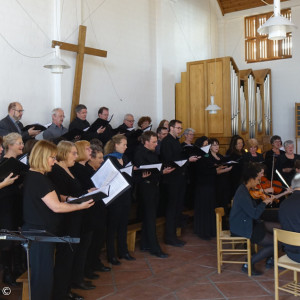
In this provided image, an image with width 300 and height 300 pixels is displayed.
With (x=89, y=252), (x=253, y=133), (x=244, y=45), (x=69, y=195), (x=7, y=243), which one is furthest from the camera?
(x=244, y=45)

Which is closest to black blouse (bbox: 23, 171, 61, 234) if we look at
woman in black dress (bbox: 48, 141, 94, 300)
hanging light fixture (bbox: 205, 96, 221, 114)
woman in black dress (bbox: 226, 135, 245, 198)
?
woman in black dress (bbox: 48, 141, 94, 300)

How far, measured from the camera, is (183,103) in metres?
9.38

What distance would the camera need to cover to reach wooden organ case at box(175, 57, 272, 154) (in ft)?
28.9

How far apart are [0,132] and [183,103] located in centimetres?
479

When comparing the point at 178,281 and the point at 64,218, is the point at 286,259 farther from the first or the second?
the point at 64,218

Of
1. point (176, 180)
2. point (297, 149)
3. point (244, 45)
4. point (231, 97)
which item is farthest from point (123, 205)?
point (244, 45)

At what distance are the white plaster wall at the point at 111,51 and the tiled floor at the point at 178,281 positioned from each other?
2902 millimetres

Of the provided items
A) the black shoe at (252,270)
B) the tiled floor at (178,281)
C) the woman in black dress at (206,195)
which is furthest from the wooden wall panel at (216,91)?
the black shoe at (252,270)

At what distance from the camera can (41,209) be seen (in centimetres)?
327

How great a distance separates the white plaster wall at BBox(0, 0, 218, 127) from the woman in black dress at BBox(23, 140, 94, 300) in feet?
10.1

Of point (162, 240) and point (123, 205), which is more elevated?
point (123, 205)

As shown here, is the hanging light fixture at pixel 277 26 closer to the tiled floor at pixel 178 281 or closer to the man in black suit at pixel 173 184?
the man in black suit at pixel 173 184

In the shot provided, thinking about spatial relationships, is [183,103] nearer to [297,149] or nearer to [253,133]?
[253,133]

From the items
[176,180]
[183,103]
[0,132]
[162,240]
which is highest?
[183,103]
